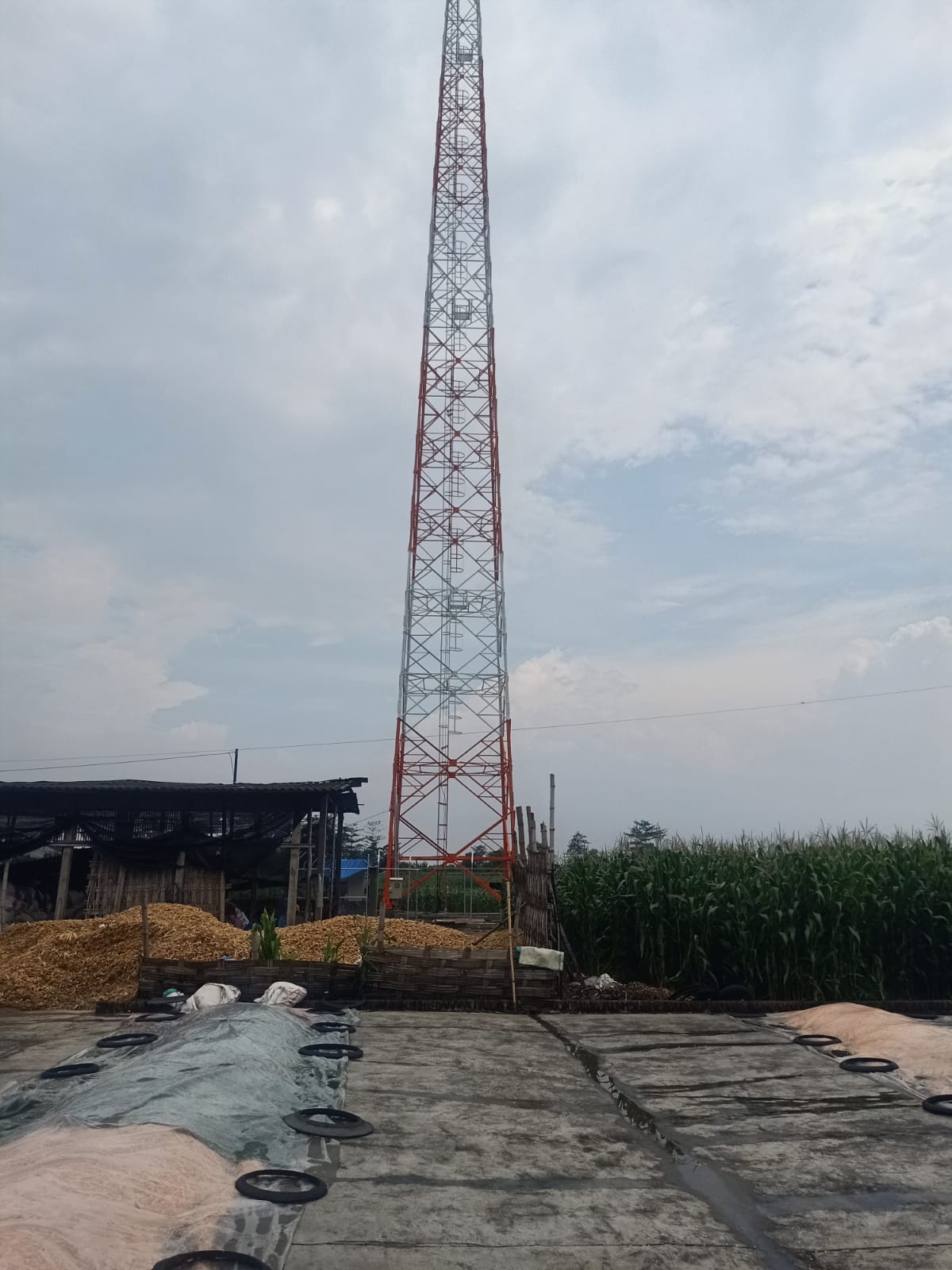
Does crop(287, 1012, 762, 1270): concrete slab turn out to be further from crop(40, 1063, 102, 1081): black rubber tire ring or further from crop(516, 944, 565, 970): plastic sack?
crop(516, 944, 565, 970): plastic sack

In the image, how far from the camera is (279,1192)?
3771 mm

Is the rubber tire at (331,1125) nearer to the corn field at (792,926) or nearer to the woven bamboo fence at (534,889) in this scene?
the woven bamboo fence at (534,889)

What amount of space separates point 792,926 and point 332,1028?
548 centimetres

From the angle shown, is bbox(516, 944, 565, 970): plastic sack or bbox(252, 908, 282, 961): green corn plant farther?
bbox(252, 908, 282, 961): green corn plant

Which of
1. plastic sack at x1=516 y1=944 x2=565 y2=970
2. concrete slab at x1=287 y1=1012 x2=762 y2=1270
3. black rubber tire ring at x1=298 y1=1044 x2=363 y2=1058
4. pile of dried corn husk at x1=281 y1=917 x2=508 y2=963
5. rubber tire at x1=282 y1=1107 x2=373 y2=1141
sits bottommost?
concrete slab at x1=287 y1=1012 x2=762 y2=1270

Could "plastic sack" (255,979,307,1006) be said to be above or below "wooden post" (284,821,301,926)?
below

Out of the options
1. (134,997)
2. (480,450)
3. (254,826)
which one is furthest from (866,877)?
(480,450)

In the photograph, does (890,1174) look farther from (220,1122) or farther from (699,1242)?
(220,1122)

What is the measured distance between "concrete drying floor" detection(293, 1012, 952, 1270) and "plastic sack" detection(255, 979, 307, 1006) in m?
1.29

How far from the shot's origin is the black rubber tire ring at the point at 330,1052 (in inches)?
250

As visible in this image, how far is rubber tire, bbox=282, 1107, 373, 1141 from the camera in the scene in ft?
15.4

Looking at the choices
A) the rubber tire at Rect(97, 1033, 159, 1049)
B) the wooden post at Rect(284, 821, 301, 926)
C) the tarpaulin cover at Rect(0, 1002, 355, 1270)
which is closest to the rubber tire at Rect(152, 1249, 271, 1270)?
the tarpaulin cover at Rect(0, 1002, 355, 1270)

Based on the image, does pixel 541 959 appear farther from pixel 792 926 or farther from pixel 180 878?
pixel 180 878

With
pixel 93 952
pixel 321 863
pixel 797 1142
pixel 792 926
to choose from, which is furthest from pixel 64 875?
pixel 797 1142
